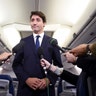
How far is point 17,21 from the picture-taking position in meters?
6.54

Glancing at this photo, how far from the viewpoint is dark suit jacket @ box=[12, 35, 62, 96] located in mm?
2568

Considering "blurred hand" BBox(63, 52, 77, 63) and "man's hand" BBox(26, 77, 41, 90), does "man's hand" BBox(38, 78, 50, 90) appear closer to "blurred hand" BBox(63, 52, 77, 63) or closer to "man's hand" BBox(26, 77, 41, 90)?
"man's hand" BBox(26, 77, 41, 90)

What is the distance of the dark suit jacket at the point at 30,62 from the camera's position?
8.43ft

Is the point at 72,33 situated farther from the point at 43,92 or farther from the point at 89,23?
the point at 43,92

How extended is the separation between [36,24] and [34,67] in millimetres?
464

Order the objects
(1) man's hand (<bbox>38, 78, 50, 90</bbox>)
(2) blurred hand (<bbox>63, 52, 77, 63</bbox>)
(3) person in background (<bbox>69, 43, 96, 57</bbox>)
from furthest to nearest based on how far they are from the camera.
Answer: (1) man's hand (<bbox>38, 78, 50, 90</bbox>) < (2) blurred hand (<bbox>63, 52, 77, 63</bbox>) < (3) person in background (<bbox>69, 43, 96, 57</bbox>)

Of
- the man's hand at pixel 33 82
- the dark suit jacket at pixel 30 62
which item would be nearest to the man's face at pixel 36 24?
the dark suit jacket at pixel 30 62

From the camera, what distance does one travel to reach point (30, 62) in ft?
8.45

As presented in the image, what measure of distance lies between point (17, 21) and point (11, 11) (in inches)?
40.8

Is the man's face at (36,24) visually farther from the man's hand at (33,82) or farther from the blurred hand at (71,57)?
the blurred hand at (71,57)

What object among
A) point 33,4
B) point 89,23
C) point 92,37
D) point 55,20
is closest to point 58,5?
point 33,4

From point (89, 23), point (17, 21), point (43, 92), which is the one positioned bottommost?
point (43, 92)

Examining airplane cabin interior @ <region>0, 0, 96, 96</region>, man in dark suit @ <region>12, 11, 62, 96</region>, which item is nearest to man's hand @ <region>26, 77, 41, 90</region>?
man in dark suit @ <region>12, 11, 62, 96</region>

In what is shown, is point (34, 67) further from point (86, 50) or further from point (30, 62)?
point (86, 50)
